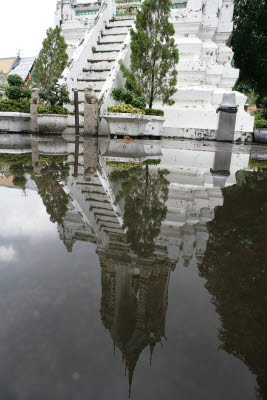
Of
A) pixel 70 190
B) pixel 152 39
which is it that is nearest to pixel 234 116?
pixel 152 39

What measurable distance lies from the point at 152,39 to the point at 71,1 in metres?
8.34

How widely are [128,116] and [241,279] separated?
7.41 meters

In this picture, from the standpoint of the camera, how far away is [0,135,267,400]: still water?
2.13ft

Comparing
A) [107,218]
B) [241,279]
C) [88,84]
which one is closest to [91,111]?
[88,84]

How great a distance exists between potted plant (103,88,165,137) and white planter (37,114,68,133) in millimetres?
1557

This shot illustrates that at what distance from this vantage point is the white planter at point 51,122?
29.3ft

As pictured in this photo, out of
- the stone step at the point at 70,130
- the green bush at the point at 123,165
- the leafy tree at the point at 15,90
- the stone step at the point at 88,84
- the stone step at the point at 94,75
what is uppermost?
the stone step at the point at 94,75

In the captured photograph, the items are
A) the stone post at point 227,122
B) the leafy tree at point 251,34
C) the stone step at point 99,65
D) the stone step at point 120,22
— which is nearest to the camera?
the stone post at point 227,122

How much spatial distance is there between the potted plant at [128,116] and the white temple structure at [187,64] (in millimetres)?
1293

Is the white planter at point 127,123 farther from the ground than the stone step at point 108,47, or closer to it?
closer to it

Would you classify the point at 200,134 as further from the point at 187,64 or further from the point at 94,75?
the point at 94,75

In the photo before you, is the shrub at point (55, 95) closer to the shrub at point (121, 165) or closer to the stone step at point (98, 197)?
the shrub at point (121, 165)

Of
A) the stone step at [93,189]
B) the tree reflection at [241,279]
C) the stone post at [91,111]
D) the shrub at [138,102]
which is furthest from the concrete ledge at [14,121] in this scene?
the tree reflection at [241,279]

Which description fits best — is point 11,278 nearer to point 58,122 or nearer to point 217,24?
point 58,122
